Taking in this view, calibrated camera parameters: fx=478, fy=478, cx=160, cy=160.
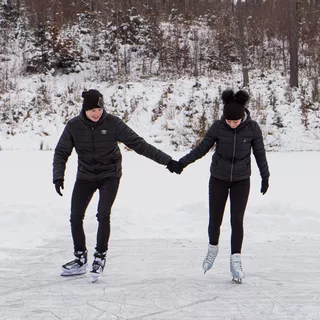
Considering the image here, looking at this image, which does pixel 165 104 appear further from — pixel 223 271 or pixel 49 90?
pixel 223 271

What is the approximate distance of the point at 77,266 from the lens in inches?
175

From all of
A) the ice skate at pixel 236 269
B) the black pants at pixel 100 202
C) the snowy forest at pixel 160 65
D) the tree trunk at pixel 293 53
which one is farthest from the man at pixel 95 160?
the tree trunk at pixel 293 53

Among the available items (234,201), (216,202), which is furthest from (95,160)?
(234,201)

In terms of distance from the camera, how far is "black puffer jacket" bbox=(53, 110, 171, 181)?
426 cm

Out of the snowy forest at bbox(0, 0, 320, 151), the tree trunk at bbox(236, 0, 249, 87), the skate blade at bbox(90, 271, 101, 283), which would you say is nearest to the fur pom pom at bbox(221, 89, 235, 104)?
the skate blade at bbox(90, 271, 101, 283)

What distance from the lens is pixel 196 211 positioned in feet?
22.6

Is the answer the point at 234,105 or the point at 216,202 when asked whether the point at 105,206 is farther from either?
the point at 234,105

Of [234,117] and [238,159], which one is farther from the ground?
[234,117]

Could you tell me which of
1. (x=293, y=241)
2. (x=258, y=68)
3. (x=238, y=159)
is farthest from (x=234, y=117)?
(x=258, y=68)

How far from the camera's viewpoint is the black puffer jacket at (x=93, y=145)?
4.26 m

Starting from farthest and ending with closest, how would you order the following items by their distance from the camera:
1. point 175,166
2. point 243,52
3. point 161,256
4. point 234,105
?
point 243,52 → point 161,256 → point 175,166 → point 234,105

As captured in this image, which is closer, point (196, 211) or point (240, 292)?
point (240, 292)

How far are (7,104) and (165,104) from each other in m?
5.88

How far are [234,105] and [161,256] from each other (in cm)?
192
